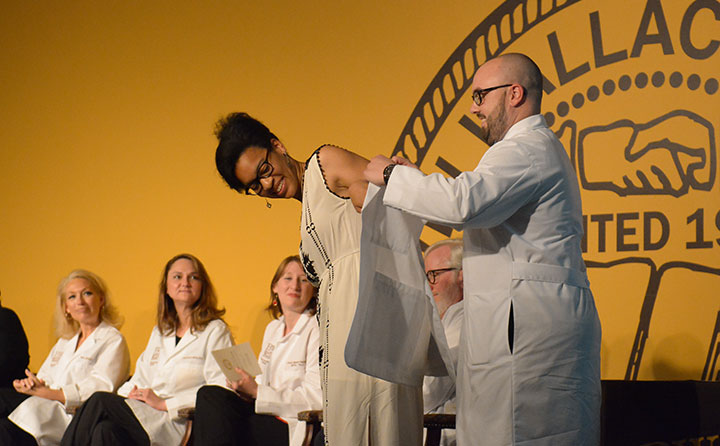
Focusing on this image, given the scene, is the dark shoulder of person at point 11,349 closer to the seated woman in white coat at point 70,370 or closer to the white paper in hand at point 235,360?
the seated woman in white coat at point 70,370

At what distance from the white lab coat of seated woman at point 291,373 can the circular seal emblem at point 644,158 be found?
127cm

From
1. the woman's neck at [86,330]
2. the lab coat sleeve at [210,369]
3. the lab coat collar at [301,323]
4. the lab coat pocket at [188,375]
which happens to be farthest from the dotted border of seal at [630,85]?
the woman's neck at [86,330]

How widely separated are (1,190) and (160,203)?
54.0 inches

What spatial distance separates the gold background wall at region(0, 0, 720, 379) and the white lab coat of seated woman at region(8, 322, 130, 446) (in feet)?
1.60

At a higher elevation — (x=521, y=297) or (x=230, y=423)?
(x=521, y=297)

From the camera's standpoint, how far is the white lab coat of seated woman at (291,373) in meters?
3.57

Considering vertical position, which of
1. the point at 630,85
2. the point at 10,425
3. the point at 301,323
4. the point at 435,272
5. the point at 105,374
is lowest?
the point at 10,425

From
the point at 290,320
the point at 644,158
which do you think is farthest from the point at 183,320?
the point at 644,158

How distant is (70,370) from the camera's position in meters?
4.62

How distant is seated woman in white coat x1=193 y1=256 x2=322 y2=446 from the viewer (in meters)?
3.56

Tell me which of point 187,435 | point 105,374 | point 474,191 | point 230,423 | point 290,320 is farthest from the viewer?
point 105,374

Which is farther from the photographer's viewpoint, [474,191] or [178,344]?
[178,344]

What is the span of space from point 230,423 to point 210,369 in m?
0.57

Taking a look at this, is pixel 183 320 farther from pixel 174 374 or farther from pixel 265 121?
pixel 265 121
